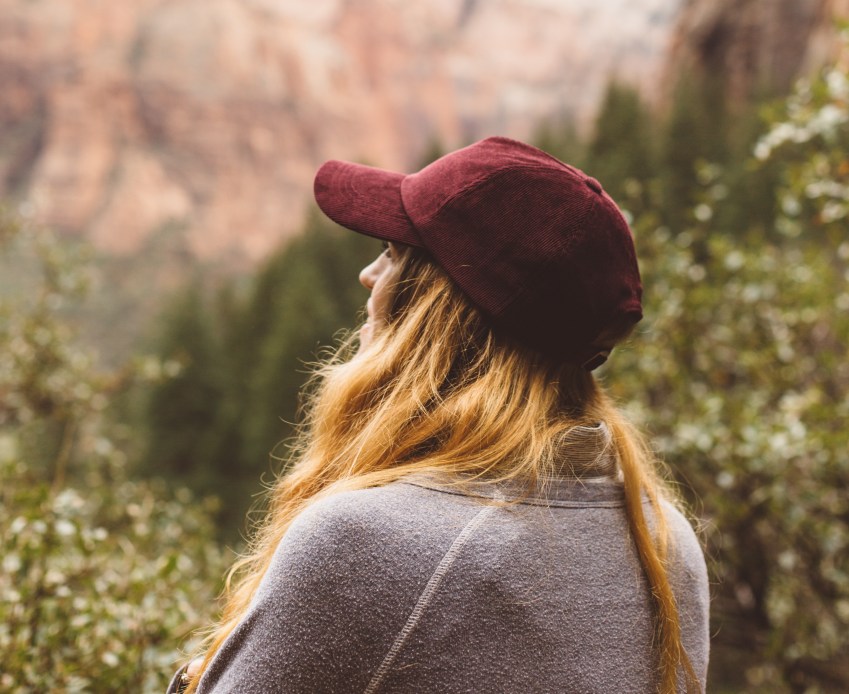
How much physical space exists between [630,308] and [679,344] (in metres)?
3.99

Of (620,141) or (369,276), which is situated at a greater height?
(369,276)

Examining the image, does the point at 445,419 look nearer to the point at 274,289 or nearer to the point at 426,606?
the point at 426,606

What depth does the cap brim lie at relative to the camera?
127cm

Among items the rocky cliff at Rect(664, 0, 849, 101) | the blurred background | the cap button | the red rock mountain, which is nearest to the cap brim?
the cap button

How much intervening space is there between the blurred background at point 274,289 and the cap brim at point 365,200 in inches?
26.7

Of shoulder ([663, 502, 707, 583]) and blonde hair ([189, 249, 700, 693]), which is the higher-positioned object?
blonde hair ([189, 249, 700, 693])

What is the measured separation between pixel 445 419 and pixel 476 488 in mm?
139

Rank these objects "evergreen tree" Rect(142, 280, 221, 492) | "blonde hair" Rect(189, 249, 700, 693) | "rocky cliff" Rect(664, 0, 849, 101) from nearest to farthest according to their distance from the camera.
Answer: "blonde hair" Rect(189, 249, 700, 693) < "evergreen tree" Rect(142, 280, 221, 492) < "rocky cliff" Rect(664, 0, 849, 101)

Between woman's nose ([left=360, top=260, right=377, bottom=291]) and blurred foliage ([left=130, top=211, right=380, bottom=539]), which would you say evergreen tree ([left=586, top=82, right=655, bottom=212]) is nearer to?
blurred foliage ([left=130, top=211, right=380, bottom=539])

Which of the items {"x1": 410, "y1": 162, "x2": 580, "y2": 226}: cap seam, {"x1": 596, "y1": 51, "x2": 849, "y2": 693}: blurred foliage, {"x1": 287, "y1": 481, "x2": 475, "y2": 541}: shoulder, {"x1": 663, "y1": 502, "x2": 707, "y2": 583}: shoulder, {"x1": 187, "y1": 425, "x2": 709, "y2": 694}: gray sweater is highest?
{"x1": 410, "y1": 162, "x2": 580, "y2": 226}: cap seam

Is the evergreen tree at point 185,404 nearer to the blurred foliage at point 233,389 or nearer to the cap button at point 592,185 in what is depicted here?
the blurred foliage at point 233,389

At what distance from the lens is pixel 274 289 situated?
93.3 ft

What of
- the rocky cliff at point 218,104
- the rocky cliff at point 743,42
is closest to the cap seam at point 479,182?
the rocky cliff at point 743,42

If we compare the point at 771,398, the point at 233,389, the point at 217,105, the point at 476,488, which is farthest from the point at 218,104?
the point at 476,488
